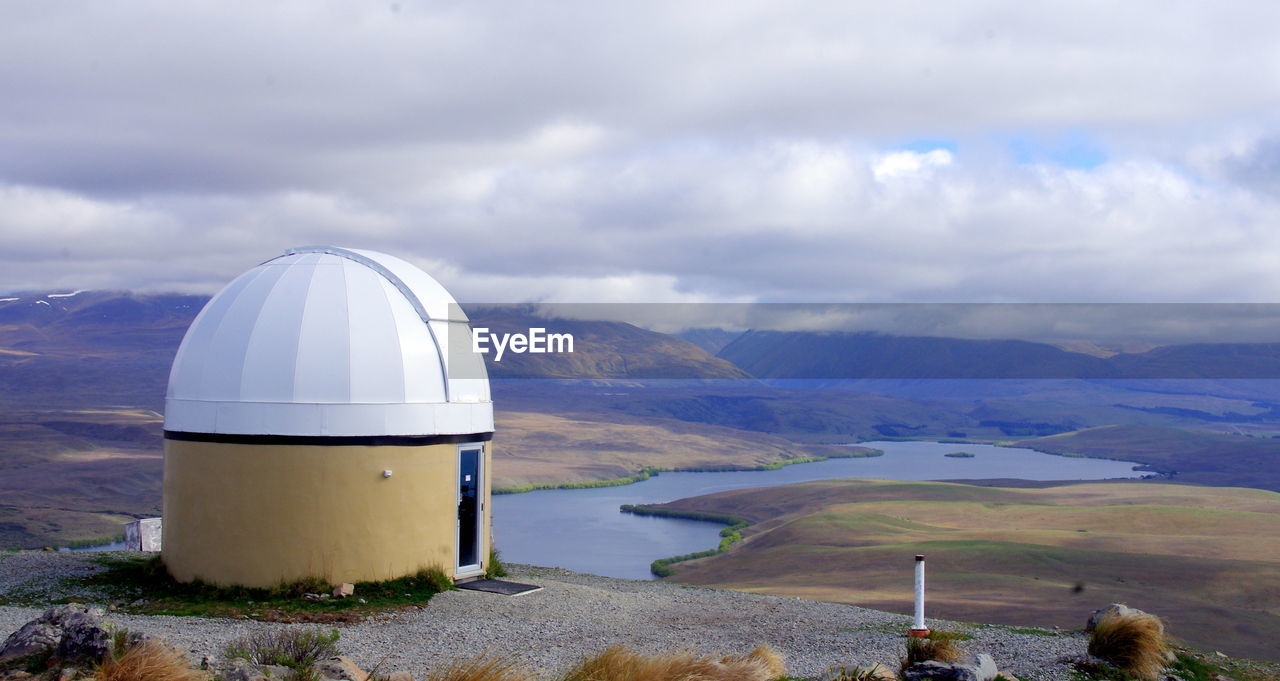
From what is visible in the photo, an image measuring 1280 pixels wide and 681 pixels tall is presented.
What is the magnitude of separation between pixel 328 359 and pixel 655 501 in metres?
62.1

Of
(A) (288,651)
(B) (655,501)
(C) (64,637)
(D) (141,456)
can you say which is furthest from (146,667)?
(D) (141,456)

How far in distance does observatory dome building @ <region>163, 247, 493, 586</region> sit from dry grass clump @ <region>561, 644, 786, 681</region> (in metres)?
5.58

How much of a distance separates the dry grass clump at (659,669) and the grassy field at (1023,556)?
1432 cm

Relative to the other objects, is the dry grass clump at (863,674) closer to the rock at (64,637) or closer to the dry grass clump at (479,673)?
the dry grass clump at (479,673)

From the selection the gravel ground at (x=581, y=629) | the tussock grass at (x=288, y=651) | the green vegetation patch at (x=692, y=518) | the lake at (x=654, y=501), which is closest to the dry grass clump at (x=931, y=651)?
the gravel ground at (x=581, y=629)

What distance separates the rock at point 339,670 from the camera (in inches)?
301

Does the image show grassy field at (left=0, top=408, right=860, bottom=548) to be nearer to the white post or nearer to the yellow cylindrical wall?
the yellow cylindrical wall

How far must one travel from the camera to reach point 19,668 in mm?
7500

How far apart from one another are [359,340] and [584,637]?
186 inches

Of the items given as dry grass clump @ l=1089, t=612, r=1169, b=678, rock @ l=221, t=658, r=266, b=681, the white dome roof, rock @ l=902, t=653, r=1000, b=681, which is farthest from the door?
dry grass clump @ l=1089, t=612, r=1169, b=678

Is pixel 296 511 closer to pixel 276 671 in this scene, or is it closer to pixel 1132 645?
pixel 276 671

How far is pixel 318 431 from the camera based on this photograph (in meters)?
12.5

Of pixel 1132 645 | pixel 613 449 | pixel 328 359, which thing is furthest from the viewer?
pixel 613 449

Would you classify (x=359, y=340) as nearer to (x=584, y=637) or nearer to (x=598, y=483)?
(x=584, y=637)
